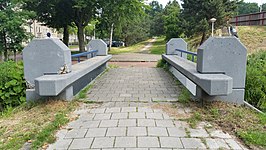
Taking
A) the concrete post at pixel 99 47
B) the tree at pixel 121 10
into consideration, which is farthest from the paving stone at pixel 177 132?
the tree at pixel 121 10

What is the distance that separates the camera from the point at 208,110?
163 inches

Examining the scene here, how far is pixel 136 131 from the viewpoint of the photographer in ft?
10.7

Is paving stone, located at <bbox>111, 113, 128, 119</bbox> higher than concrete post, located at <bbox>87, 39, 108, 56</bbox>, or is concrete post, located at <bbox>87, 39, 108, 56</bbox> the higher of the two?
concrete post, located at <bbox>87, 39, 108, 56</bbox>

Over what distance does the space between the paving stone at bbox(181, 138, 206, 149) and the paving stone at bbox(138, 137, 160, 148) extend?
1.09 ft

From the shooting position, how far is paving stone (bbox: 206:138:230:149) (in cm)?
288

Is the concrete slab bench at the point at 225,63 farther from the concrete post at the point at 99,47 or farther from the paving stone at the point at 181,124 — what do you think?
the concrete post at the point at 99,47

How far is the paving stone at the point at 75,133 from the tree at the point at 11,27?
26.4ft

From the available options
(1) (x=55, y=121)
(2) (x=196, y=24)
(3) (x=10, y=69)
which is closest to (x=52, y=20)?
(2) (x=196, y=24)

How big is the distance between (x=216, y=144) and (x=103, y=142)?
136 centimetres

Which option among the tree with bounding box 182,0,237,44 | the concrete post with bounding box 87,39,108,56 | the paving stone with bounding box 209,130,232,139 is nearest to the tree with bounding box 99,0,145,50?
the tree with bounding box 182,0,237,44

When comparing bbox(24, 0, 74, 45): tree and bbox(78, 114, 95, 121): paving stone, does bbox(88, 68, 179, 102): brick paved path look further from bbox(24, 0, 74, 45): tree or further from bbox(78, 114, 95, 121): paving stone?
bbox(24, 0, 74, 45): tree

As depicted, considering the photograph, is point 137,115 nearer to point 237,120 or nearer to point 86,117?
point 86,117

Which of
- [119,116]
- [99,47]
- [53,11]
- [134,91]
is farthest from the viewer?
[53,11]

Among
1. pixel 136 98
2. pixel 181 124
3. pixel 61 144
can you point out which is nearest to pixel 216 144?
pixel 181 124
